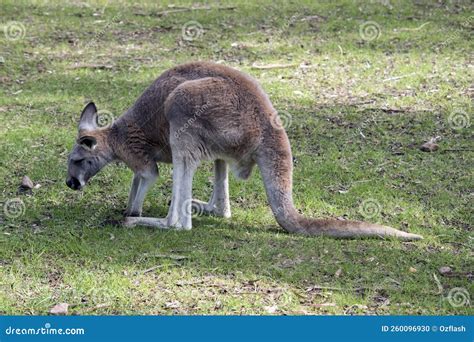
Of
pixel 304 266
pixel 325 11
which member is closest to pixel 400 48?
pixel 325 11

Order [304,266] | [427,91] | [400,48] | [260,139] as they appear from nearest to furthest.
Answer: [304,266] → [260,139] → [427,91] → [400,48]

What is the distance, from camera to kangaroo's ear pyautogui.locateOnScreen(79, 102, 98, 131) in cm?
577

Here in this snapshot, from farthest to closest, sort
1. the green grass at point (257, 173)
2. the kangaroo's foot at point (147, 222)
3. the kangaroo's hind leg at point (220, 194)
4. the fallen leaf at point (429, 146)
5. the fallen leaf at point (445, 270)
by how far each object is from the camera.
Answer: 1. the fallen leaf at point (429, 146)
2. the kangaroo's hind leg at point (220, 194)
3. the kangaroo's foot at point (147, 222)
4. the fallen leaf at point (445, 270)
5. the green grass at point (257, 173)

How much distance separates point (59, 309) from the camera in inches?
174

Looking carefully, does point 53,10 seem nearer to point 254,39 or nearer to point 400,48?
point 254,39

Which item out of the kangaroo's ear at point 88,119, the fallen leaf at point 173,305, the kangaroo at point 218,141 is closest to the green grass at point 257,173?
the fallen leaf at point 173,305

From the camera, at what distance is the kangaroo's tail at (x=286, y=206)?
5145 mm

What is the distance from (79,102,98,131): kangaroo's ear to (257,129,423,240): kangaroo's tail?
3.96ft

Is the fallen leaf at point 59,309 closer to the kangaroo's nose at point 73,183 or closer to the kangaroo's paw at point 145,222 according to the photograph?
the kangaroo's paw at point 145,222

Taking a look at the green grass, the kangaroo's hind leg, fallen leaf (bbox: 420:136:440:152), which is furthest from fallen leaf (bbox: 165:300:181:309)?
fallen leaf (bbox: 420:136:440:152)

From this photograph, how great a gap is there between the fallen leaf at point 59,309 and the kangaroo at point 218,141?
3.62 ft

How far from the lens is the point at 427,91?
801cm

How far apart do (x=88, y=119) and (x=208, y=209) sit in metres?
0.98

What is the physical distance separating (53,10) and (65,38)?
100 centimetres
